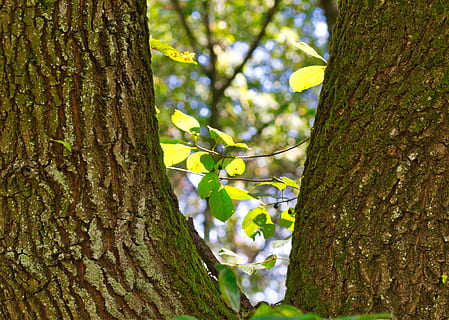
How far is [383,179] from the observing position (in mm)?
857

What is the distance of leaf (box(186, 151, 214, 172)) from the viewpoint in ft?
3.91

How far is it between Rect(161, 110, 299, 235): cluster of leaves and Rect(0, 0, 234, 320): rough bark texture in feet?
0.64

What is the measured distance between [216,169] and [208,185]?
55mm

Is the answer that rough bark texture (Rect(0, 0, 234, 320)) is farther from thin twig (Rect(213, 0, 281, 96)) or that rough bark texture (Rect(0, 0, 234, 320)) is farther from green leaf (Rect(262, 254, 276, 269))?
thin twig (Rect(213, 0, 281, 96))

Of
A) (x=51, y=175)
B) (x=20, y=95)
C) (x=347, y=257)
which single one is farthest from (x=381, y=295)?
(x=20, y=95)

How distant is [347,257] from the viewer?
866 mm

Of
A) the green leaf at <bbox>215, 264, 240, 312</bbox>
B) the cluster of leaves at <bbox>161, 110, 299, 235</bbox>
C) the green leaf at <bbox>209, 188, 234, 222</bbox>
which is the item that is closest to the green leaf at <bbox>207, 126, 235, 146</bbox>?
the cluster of leaves at <bbox>161, 110, 299, 235</bbox>

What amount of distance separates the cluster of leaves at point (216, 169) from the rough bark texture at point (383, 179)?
26 centimetres

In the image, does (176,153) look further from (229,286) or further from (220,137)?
(229,286)

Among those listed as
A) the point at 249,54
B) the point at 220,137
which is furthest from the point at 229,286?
the point at 249,54

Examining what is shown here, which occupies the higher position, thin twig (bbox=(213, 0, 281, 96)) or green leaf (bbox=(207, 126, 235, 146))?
thin twig (bbox=(213, 0, 281, 96))

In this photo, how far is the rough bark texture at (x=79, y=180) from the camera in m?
0.87

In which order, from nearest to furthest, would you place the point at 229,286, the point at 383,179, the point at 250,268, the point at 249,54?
the point at 229,286 → the point at 383,179 → the point at 250,268 → the point at 249,54

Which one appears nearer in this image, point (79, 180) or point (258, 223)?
point (79, 180)
